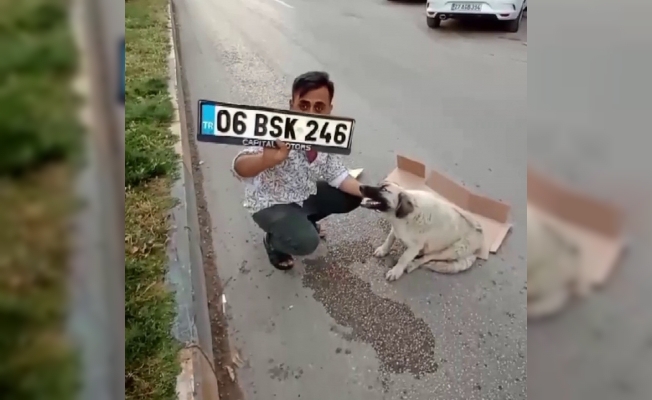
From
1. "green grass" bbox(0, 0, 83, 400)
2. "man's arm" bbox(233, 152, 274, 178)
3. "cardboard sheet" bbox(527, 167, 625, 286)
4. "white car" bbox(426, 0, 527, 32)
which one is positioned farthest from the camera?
"man's arm" bbox(233, 152, 274, 178)

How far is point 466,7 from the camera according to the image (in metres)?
0.74

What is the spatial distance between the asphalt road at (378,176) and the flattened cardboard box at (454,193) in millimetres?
14

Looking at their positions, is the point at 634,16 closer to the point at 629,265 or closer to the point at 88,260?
the point at 629,265

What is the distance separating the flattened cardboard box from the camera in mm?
789

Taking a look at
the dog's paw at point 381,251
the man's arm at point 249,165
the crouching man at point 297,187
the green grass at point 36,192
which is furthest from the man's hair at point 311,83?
the green grass at point 36,192

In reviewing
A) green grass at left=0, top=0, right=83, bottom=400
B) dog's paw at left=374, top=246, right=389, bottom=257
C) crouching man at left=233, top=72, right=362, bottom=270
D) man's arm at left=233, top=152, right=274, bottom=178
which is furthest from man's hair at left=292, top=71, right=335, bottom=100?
green grass at left=0, top=0, right=83, bottom=400

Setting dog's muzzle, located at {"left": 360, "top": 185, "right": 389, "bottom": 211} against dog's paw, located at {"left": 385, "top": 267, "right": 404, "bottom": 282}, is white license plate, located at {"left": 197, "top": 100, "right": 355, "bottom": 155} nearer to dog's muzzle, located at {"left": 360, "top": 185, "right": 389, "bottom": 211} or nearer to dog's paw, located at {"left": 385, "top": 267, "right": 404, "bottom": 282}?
dog's muzzle, located at {"left": 360, "top": 185, "right": 389, "bottom": 211}

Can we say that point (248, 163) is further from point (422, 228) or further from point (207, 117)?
point (422, 228)

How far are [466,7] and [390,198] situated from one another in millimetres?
276

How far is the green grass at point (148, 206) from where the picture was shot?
0.65m

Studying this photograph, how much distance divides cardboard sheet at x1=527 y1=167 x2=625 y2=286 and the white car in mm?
200

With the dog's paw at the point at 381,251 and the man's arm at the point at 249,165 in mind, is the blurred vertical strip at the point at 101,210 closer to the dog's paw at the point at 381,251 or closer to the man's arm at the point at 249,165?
the man's arm at the point at 249,165

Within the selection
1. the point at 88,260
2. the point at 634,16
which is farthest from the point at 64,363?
the point at 634,16

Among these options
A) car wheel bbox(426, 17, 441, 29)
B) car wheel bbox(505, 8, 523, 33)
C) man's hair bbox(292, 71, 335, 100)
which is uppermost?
car wheel bbox(505, 8, 523, 33)
